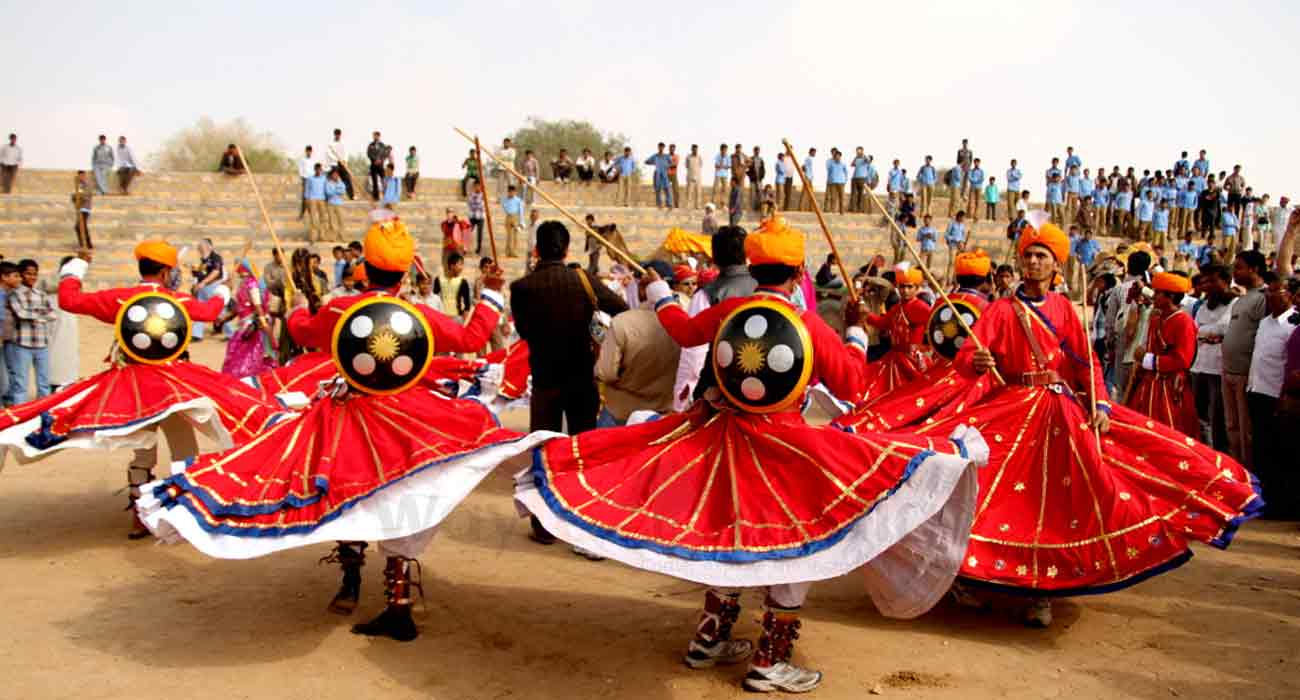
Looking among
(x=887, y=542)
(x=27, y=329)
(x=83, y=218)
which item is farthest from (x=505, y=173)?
(x=887, y=542)

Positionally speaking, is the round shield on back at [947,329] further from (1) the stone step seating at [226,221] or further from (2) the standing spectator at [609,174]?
(2) the standing spectator at [609,174]

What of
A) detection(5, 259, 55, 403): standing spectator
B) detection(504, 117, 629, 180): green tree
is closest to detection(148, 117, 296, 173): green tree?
detection(504, 117, 629, 180): green tree

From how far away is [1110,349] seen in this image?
1215 cm

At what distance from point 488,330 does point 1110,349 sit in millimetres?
8706

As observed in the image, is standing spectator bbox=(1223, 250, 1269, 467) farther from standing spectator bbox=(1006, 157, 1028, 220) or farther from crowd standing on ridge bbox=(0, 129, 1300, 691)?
standing spectator bbox=(1006, 157, 1028, 220)

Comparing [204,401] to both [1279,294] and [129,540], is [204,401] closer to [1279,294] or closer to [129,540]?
[129,540]

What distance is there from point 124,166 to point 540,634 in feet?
84.0

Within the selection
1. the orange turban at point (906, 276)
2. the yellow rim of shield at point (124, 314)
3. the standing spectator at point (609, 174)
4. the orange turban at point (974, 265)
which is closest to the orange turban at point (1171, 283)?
the orange turban at point (974, 265)

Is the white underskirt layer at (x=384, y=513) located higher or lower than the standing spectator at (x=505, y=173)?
lower

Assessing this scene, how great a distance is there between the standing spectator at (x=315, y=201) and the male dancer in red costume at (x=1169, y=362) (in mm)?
20160

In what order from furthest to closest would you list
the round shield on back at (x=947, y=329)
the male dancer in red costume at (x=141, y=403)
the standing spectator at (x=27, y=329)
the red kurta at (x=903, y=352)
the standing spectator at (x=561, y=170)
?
the standing spectator at (x=561, y=170) → the standing spectator at (x=27, y=329) → the red kurta at (x=903, y=352) → the round shield on back at (x=947, y=329) → the male dancer in red costume at (x=141, y=403)

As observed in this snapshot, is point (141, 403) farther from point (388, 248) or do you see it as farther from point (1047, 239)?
point (1047, 239)

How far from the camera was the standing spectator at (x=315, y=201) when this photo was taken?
24984mm

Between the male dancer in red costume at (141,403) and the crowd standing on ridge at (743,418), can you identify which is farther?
the male dancer in red costume at (141,403)
